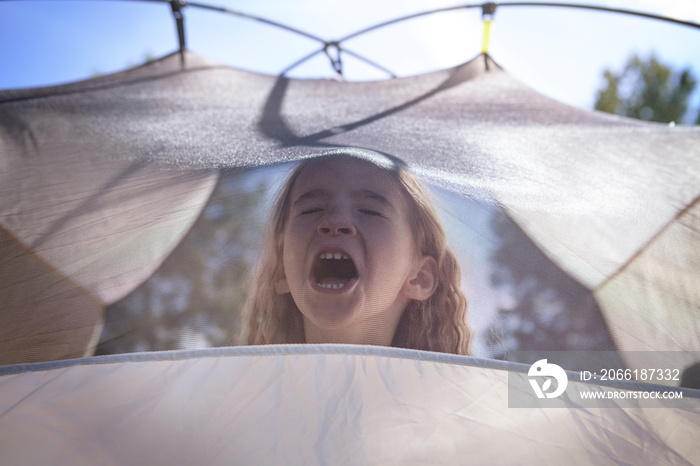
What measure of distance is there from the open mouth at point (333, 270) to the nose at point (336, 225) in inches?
1.5

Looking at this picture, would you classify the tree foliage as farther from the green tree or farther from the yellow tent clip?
the green tree

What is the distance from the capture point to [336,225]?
95 cm

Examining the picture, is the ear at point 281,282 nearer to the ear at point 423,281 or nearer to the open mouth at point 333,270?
the open mouth at point 333,270

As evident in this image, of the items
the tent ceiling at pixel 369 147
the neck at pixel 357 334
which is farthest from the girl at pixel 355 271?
the tent ceiling at pixel 369 147

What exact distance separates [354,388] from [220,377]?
8.2 inches

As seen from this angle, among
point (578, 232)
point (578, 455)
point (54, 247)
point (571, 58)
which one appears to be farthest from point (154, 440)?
point (571, 58)

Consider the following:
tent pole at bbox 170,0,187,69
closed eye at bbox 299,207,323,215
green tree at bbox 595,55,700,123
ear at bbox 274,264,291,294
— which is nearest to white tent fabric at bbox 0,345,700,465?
ear at bbox 274,264,291,294

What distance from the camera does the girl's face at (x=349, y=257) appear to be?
0.92 metres

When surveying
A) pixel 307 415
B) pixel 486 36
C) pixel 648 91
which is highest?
pixel 486 36

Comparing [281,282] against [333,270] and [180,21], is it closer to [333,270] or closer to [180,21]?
[333,270]

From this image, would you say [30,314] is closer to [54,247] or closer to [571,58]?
[54,247]

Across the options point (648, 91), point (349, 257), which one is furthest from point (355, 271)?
point (648, 91)

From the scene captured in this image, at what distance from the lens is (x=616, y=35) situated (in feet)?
23.9

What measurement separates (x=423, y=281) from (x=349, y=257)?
13 cm
